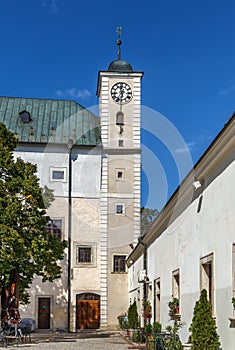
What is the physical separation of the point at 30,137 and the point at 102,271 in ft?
29.2

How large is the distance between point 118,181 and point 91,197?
1.86m

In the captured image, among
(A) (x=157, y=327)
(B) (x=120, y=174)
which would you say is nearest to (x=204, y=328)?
(A) (x=157, y=327)

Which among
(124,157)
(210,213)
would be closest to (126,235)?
(124,157)

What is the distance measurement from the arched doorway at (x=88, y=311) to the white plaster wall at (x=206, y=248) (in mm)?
15041

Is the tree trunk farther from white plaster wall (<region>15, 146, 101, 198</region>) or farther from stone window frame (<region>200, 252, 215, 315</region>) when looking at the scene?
stone window frame (<region>200, 252, 215, 315</region>)

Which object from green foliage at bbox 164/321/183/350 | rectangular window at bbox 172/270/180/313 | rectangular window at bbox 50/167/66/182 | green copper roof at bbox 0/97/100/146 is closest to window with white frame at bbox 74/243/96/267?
rectangular window at bbox 50/167/66/182

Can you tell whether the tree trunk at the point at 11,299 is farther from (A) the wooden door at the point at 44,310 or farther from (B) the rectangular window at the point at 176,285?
(A) the wooden door at the point at 44,310

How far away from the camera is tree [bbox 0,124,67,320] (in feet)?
71.2

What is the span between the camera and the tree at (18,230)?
71.2ft

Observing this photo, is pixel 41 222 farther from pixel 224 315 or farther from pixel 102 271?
pixel 224 315

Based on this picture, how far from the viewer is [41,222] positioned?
22.9 metres

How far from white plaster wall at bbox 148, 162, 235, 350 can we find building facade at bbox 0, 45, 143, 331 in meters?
15.0

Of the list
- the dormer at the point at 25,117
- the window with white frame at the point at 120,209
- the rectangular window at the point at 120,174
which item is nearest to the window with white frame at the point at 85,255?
the window with white frame at the point at 120,209

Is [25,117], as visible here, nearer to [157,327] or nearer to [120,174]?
[120,174]
